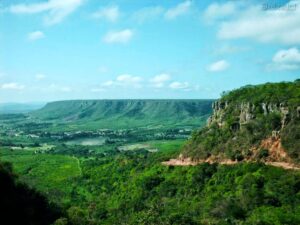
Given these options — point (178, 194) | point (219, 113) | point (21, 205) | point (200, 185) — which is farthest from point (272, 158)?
point (21, 205)

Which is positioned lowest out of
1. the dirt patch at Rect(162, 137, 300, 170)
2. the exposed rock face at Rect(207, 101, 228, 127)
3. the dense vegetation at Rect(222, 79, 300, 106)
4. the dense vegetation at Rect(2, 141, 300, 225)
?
the dense vegetation at Rect(2, 141, 300, 225)

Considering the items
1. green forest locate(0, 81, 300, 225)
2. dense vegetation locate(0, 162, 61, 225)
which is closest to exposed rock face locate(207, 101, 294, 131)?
green forest locate(0, 81, 300, 225)

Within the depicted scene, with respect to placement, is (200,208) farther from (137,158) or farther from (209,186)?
(137,158)

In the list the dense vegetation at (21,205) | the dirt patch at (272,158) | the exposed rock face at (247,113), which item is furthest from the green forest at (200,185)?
the dirt patch at (272,158)

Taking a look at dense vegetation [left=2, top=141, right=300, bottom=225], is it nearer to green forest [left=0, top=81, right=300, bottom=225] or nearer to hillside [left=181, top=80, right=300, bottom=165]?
green forest [left=0, top=81, right=300, bottom=225]

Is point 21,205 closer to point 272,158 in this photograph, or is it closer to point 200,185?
point 200,185

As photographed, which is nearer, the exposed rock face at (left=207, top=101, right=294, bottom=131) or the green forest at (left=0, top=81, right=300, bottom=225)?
the green forest at (left=0, top=81, right=300, bottom=225)
